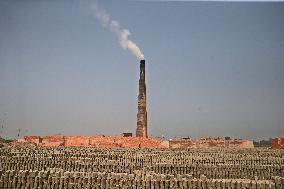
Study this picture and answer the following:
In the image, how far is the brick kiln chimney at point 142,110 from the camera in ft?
146

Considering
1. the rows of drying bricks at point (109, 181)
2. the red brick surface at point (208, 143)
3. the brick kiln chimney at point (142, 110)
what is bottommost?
the rows of drying bricks at point (109, 181)

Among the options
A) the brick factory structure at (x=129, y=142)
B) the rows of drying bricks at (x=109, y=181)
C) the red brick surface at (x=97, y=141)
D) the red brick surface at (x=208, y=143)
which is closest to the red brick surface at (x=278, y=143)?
the brick factory structure at (x=129, y=142)

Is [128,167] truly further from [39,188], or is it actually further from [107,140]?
[107,140]

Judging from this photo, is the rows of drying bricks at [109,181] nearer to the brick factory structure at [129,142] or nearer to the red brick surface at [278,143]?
the brick factory structure at [129,142]

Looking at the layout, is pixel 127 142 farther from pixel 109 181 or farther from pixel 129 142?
pixel 109 181

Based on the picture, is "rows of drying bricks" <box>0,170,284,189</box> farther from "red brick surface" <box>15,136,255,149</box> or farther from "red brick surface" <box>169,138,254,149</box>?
"red brick surface" <box>169,138,254,149</box>

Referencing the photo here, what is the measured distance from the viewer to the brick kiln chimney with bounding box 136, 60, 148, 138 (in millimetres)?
44375

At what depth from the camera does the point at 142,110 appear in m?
44.8

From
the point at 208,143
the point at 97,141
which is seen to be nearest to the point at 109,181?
the point at 97,141

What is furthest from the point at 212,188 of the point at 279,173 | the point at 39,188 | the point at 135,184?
the point at 279,173

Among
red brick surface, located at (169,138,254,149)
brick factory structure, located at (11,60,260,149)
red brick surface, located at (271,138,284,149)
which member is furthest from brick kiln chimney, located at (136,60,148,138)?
red brick surface, located at (271,138,284,149)

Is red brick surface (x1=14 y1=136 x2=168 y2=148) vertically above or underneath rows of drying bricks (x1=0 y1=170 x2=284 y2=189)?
above

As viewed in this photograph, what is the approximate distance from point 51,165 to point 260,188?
38.5ft

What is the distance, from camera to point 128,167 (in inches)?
593
